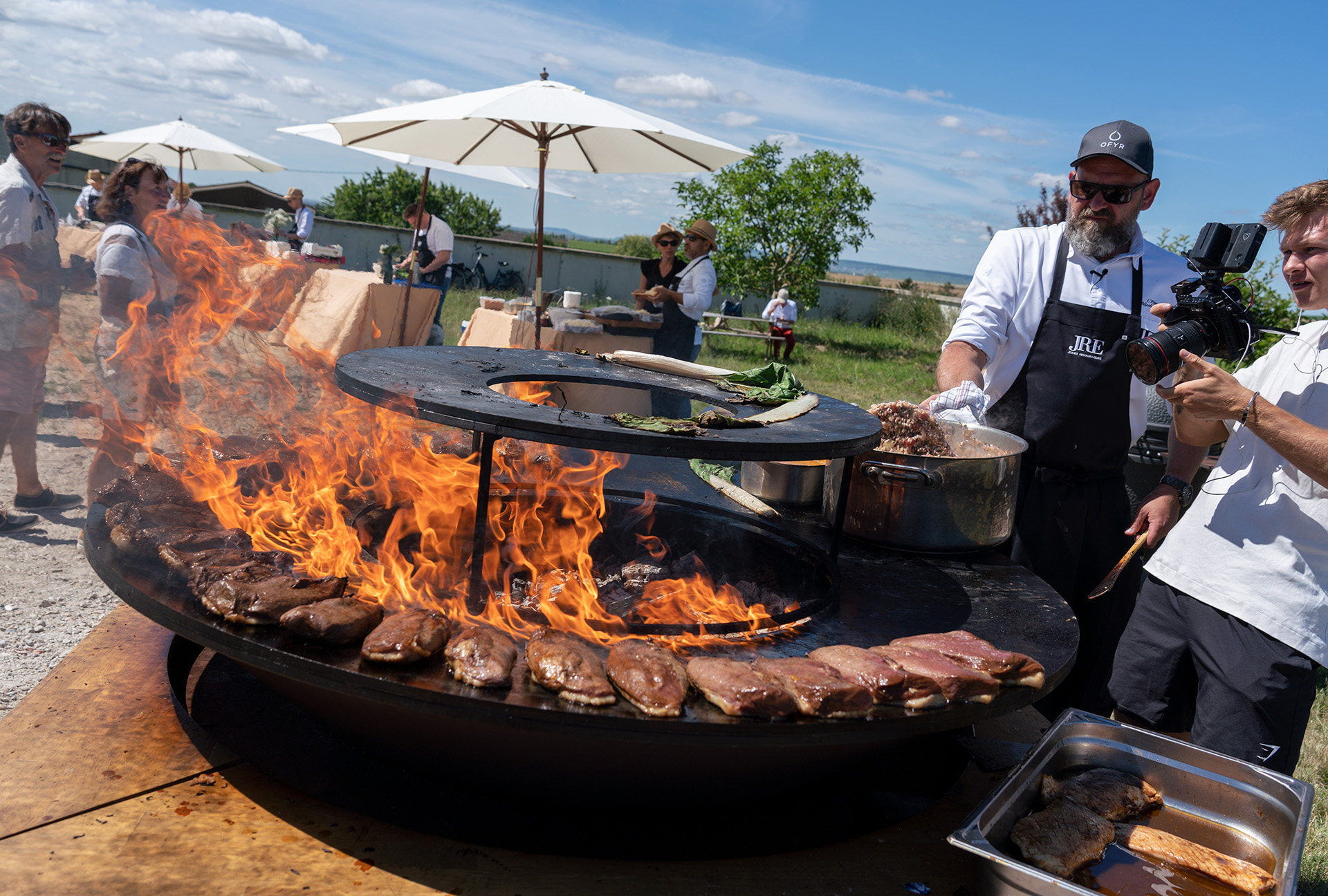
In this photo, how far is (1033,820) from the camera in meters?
1.88

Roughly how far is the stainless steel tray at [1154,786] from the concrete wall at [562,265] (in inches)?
968

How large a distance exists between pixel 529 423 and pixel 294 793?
3.75 ft

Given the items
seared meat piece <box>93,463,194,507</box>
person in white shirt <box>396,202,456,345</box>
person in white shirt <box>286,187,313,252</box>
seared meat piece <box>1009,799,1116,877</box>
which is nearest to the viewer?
seared meat piece <box>1009,799,1116,877</box>

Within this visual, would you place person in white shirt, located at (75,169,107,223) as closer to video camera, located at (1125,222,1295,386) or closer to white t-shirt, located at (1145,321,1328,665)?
video camera, located at (1125,222,1295,386)

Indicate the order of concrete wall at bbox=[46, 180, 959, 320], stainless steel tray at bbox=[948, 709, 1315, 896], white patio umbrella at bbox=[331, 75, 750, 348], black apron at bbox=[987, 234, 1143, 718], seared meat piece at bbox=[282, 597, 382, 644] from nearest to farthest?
stainless steel tray at bbox=[948, 709, 1315, 896] → seared meat piece at bbox=[282, 597, 382, 644] → black apron at bbox=[987, 234, 1143, 718] → white patio umbrella at bbox=[331, 75, 750, 348] → concrete wall at bbox=[46, 180, 959, 320]

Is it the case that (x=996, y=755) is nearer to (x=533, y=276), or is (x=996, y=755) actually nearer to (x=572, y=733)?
(x=572, y=733)

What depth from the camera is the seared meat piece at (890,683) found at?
6.22ft

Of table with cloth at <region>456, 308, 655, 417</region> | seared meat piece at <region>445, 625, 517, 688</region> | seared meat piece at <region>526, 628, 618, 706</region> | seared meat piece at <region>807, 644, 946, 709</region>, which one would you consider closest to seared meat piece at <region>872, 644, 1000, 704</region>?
seared meat piece at <region>807, 644, 946, 709</region>

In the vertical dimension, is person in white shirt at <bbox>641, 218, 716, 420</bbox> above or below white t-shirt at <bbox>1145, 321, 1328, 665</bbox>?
above

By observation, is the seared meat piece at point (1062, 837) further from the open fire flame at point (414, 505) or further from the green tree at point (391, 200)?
the green tree at point (391, 200)

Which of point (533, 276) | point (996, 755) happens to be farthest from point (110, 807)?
point (533, 276)

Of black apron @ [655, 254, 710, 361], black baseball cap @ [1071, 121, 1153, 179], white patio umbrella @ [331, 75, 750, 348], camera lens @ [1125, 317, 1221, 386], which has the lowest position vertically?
black apron @ [655, 254, 710, 361]

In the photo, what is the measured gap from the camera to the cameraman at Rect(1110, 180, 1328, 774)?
2.30 meters

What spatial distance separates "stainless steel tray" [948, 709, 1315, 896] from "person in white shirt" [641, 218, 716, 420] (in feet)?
20.6
